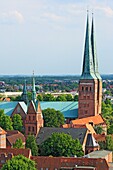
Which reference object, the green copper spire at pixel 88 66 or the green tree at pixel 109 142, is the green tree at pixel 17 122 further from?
the green tree at pixel 109 142

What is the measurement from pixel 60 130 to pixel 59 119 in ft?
60.7

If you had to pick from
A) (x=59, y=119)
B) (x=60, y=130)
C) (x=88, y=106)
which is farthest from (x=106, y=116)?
(x=60, y=130)

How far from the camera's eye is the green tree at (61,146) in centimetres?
8319

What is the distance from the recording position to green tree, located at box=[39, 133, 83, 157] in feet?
273

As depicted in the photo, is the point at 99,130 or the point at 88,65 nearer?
the point at 99,130

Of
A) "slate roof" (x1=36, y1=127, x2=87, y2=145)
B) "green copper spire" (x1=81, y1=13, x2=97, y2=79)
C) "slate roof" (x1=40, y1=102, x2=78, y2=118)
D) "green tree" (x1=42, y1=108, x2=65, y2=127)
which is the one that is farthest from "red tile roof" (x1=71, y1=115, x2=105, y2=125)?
"slate roof" (x1=36, y1=127, x2=87, y2=145)

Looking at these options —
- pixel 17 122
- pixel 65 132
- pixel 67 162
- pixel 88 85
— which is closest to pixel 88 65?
pixel 88 85

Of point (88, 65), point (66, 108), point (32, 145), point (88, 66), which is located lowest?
point (32, 145)

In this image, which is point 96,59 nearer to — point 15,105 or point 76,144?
point 15,105

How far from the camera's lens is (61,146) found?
83.3 meters

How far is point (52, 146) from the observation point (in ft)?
276

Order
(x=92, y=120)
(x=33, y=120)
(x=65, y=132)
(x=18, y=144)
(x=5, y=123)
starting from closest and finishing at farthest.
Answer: (x=18, y=144)
(x=65, y=132)
(x=33, y=120)
(x=5, y=123)
(x=92, y=120)

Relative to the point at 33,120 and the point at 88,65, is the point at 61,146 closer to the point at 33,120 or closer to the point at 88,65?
the point at 33,120

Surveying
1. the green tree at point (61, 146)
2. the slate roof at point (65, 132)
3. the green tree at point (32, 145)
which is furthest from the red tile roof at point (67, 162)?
the slate roof at point (65, 132)
